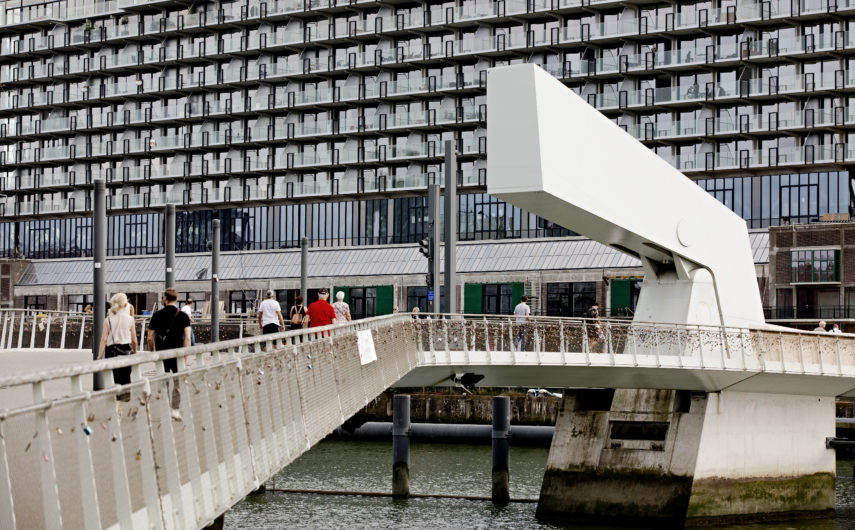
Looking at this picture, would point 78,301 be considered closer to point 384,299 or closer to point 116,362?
Result: point 384,299

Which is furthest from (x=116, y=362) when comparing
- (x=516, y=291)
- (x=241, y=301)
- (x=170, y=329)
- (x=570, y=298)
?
(x=241, y=301)

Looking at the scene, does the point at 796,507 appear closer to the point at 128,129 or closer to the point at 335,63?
the point at 335,63

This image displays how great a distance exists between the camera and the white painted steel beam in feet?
83.6

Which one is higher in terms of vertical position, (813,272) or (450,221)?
(450,221)

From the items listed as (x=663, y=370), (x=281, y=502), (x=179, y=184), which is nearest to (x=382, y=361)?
(x=663, y=370)

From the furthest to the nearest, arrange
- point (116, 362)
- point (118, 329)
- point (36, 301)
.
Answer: point (36, 301) < point (118, 329) < point (116, 362)

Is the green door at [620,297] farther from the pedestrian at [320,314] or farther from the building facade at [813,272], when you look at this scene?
the pedestrian at [320,314]

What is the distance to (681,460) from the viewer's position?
31281 mm

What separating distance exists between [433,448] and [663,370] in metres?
17.7

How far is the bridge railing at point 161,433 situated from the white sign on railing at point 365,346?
2.16 metres

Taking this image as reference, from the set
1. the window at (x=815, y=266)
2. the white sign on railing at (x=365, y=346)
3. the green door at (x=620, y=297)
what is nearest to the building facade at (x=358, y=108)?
the green door at (x=620, y=297)

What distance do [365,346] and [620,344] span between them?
9.56m

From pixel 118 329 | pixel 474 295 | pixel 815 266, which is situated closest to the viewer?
pixel 118 329

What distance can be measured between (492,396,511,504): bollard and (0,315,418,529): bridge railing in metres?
16.2
